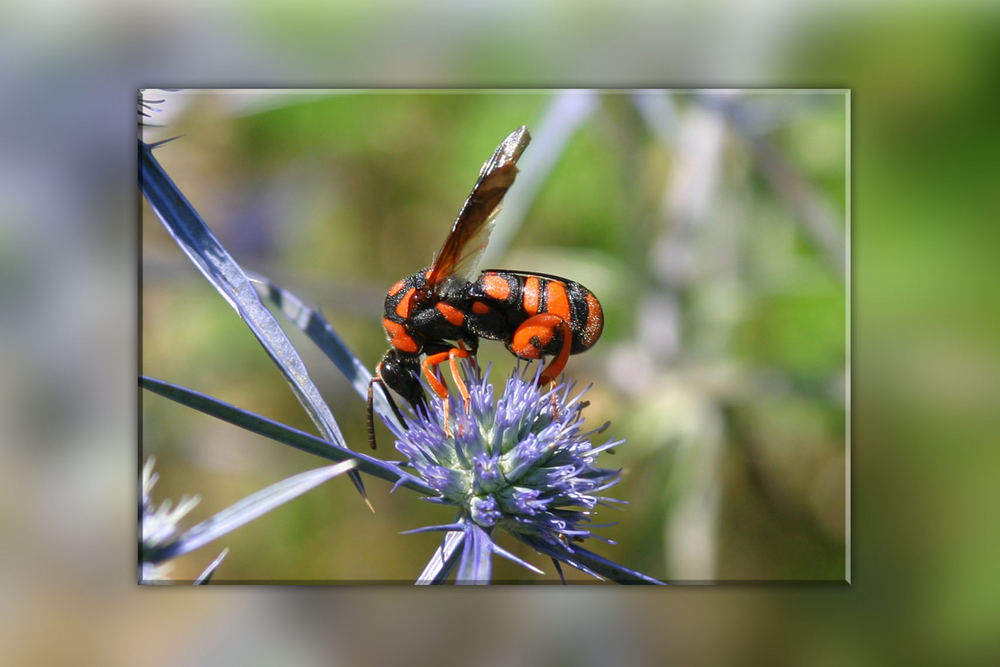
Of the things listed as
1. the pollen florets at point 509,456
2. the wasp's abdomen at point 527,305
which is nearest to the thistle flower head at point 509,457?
the pollen florets at point 509,456

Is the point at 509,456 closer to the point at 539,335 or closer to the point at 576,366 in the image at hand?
the point at 539,335

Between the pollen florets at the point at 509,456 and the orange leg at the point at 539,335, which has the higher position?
the orange leg at the point at 539,335

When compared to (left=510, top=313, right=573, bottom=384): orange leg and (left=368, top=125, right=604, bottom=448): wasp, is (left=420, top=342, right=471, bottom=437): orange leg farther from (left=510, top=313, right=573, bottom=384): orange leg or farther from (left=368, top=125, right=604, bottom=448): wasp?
(left=510, top=313, right=573, bottom=384): orange leg

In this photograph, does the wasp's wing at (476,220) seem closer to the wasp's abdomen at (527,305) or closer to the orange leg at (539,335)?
the wasp's abdomen at (527,305)

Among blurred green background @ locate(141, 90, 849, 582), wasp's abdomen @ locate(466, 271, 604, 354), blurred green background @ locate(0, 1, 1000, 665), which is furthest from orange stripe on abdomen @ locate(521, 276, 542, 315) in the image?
blurred green background @ locate(0, 1, 1000, 665)

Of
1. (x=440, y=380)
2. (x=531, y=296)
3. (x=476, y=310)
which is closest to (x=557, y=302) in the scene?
(x=531, y=296)
